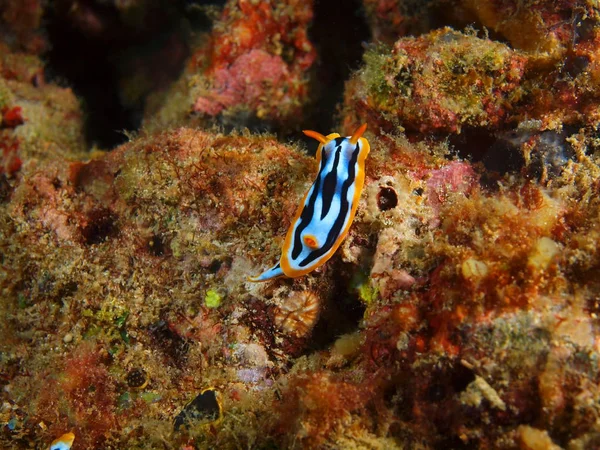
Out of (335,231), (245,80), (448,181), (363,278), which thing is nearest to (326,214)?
(335,231)

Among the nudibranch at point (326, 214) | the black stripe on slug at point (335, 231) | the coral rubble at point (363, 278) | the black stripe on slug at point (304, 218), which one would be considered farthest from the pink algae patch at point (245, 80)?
the black stripe on slug at point (335, 231)

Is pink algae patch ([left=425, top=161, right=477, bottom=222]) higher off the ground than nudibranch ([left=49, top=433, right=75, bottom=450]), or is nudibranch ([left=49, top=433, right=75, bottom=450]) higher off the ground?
pink algae patch ([left=425, top=161, right=477, bottom=222])

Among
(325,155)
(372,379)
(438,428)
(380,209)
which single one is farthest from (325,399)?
(325,155)

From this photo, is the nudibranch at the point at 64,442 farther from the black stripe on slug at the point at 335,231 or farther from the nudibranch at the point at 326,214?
the black stripe on slug at the point at 335,231

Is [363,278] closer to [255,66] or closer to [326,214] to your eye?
[326,214]

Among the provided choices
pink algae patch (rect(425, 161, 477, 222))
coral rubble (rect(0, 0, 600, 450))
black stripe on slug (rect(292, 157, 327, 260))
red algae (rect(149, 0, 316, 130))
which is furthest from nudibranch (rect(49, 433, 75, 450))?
red algae (rect(149, 0, 316, 130))

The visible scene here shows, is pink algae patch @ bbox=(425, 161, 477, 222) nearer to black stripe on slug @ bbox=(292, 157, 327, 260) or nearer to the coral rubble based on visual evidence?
the coral rubble
